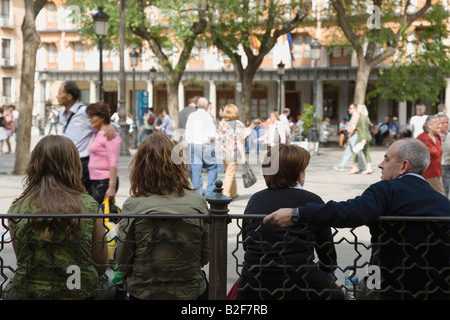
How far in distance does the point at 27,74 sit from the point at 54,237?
1293cm

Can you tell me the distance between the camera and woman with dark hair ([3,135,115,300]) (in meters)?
4.08

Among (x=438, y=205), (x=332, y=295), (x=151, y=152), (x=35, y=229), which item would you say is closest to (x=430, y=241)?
(x=438, y=205)

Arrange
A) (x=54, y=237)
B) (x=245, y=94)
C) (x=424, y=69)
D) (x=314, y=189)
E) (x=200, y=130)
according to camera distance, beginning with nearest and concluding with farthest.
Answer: (x=54, y=237) → (x=200, y=130) → (x=314, y=189) → (x=245, y=94) → (x=424, y=69)

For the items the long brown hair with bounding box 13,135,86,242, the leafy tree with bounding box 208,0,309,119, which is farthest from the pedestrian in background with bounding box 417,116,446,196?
the leafy tree with bounding box 208,0,309,119

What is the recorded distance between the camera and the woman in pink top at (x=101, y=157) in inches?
317

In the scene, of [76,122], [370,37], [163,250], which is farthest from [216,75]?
[163,250]

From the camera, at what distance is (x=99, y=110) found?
26.6ft

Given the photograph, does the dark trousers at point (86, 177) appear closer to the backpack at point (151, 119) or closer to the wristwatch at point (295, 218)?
the wristwatch at point (295, 218)

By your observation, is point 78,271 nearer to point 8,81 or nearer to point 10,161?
point 10,161

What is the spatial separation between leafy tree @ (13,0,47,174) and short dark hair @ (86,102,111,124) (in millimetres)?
8427

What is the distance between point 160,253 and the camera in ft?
13.6

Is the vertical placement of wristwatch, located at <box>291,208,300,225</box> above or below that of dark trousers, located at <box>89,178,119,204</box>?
above

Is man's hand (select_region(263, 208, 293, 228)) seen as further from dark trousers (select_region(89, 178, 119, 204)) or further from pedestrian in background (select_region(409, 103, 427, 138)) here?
pedestrian in background (select_region(409, 103, 427, 138))

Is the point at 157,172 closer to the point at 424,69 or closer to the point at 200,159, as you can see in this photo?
the point at 200,159
